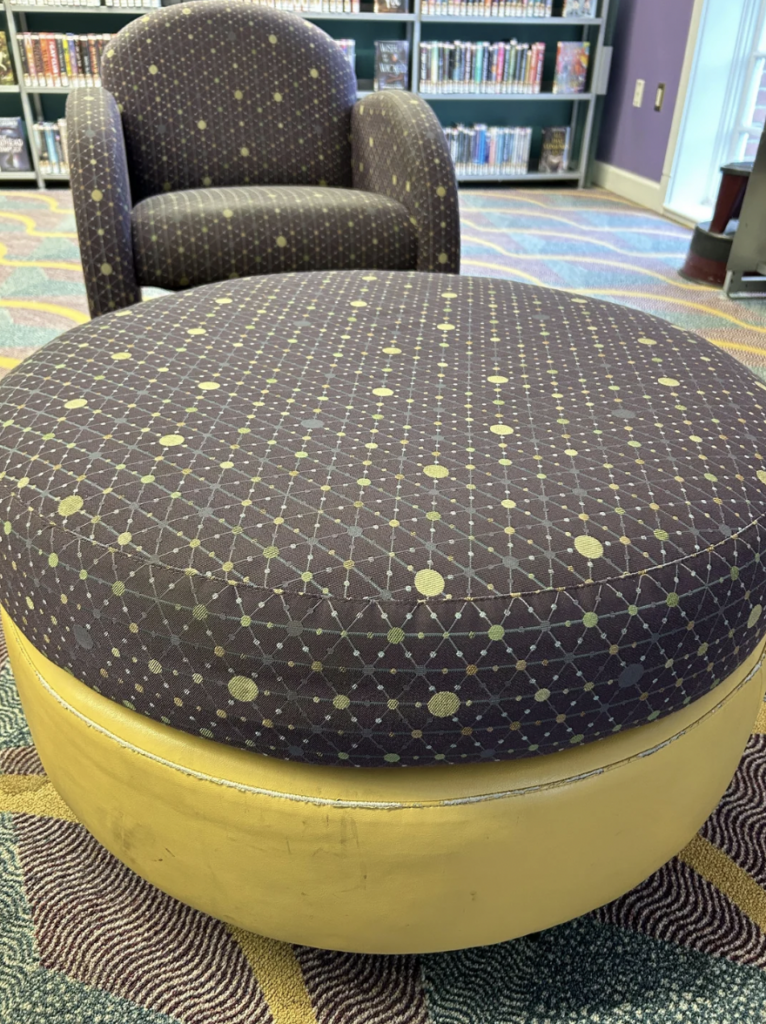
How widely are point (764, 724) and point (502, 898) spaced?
0.58 metres

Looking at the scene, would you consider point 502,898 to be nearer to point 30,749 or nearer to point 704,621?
point 704,621

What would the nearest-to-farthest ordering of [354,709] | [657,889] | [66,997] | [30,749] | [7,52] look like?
[354,709] < [66,997] < [657,889] < [30,749] < [7,52]

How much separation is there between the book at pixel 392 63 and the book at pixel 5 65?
5.60 ft

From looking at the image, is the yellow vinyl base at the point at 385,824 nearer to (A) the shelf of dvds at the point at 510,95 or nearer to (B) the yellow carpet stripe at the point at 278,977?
(B) the yellow carpet stripe at the point at 278,977

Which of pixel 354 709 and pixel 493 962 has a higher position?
pixel 354 709

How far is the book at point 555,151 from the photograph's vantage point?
4.34 m

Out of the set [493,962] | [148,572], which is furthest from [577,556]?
[493,962]

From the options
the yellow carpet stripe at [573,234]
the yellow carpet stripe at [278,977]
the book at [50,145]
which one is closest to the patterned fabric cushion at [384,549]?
the yellow carpet stripe at [278,977]

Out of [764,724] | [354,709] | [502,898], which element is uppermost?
[354,709]

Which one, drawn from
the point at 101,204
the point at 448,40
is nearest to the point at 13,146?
the point at 448,40

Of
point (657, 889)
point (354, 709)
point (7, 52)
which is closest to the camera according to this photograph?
point (354, 709)

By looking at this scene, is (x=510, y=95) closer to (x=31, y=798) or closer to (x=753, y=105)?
(x=753, y=105)

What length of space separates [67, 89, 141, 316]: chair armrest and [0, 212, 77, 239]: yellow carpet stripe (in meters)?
1.70

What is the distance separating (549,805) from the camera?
0.64 metres
